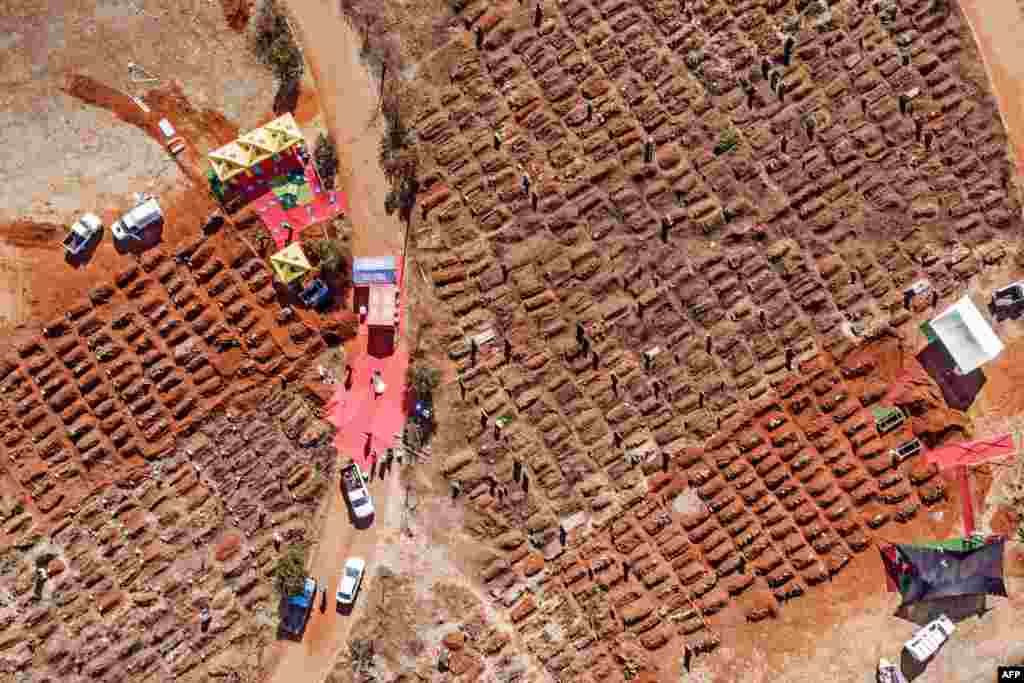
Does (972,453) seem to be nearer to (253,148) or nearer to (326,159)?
(326,159)

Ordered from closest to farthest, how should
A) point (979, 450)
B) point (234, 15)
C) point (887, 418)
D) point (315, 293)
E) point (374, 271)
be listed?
point (979, 450) < point (887, 418) < point (374, 271) < point (315, 293) < point (234, 15)

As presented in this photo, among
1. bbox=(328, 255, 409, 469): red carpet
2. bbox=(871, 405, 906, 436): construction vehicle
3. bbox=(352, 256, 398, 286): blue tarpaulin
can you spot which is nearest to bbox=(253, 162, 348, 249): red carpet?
bbox=(352, 256, 398, 286): blue tarpaulin

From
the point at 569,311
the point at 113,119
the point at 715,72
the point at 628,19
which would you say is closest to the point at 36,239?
the point at 113,119

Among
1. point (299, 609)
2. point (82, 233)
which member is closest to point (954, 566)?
point (299, 609)

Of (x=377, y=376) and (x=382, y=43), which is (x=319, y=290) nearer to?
(x=377, y=376)

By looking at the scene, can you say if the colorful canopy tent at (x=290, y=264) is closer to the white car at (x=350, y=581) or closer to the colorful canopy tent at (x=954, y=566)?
the white car at (x=350, y=581)

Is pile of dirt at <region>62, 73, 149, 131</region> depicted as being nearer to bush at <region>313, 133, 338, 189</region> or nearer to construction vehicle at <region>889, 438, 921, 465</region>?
bush at <region>313, 133, 338, 189</region>
